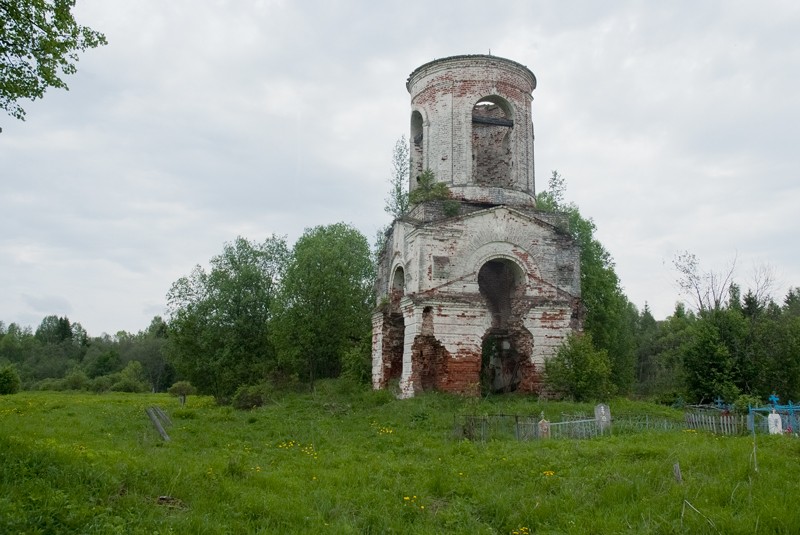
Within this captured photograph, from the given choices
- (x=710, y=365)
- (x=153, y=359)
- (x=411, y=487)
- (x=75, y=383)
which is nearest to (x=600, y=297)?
(x=710, y=365)

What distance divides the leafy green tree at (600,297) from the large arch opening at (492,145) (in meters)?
6.61

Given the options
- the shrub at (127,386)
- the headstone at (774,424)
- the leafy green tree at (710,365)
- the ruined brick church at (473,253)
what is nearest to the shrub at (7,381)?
the shrub at (127,386)

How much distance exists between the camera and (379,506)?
7.27 meters

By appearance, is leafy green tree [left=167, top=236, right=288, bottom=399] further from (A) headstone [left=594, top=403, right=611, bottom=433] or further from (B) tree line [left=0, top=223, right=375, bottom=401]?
(A) headstone [left=594, top=403, right=611, bottom=433]

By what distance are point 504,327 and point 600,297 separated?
10.8 m

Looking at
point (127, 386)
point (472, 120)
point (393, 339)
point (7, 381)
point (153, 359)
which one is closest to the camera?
point (472, 120)

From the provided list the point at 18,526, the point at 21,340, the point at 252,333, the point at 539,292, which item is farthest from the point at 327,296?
the point at 21,340

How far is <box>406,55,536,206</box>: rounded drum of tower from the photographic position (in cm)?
1830

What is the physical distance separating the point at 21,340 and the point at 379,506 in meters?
78.6

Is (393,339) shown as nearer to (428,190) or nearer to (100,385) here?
(428,190)

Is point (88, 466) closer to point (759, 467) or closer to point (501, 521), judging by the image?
point (501, 521)

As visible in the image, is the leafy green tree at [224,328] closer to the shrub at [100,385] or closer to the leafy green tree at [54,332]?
the shrub at [100,385]

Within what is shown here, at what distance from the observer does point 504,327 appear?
1838cm

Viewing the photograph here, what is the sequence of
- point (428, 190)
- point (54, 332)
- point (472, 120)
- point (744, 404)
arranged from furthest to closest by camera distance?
point (54, 332) → point (472, 120) → point (428, 190) → point (744, 404)
